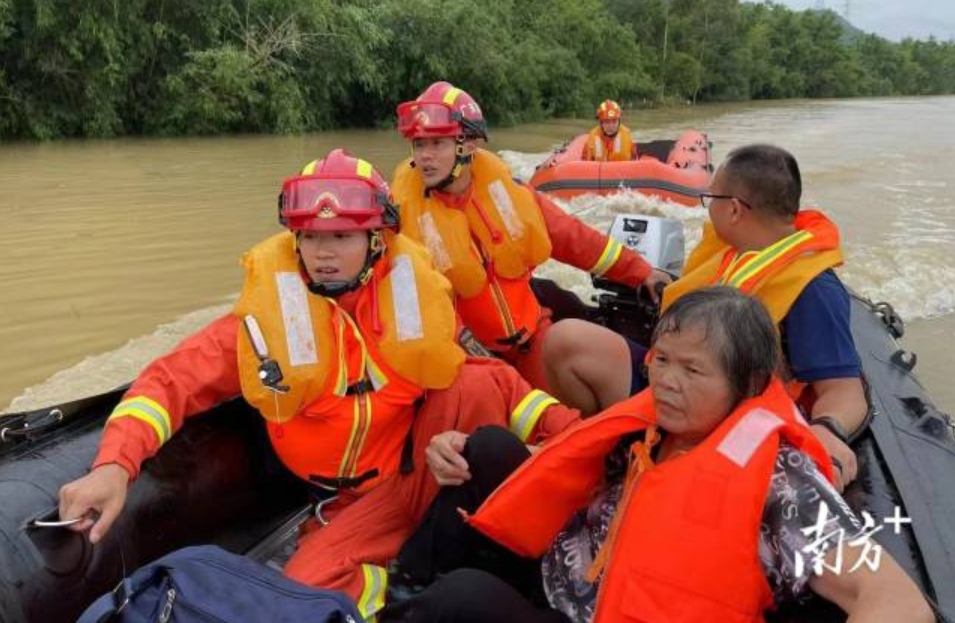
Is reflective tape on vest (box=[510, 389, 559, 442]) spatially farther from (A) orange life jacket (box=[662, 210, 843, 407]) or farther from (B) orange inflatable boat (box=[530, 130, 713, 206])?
(B) orange inflatable boat (box=[530, 130, 713, 206])

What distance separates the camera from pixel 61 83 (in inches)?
498

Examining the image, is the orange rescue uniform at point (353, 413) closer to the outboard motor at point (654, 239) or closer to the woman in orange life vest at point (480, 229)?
the woman in orange life vest at point (480, 229)

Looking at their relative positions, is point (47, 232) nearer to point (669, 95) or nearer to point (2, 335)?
point (2, 335)

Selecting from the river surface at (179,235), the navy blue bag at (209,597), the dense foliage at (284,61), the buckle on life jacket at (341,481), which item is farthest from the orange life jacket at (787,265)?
the dense foliage at (284,61)

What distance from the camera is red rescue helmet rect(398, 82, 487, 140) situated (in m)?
2.73

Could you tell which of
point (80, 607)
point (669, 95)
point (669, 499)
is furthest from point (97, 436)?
point (669, 95)

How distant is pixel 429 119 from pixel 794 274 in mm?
1279

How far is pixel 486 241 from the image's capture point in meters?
2.88

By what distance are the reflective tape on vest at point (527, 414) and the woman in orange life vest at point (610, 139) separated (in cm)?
726

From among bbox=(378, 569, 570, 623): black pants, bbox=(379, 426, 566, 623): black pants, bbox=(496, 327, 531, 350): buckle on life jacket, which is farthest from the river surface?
bbox=(378, 569, 570, 623): black pants

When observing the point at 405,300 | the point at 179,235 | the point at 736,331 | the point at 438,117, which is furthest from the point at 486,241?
the point at 179,235

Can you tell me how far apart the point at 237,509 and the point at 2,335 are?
10.5ft

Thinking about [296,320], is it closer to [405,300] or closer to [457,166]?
[405,300]

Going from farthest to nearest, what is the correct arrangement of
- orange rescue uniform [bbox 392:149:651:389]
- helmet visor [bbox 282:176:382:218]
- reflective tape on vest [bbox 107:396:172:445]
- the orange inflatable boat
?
the orange inflatable boat
orange rescue uniform [bbox 392:149:651:389]
helmet visor [bbox 282:176:382:218]
reflective tape on vest [bbox 107:396:172:445]
